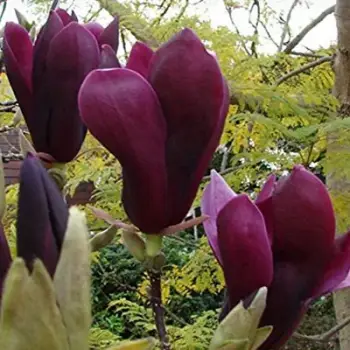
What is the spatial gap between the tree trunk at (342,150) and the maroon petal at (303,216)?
2.68 feet

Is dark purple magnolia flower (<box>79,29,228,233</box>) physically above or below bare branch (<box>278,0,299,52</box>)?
above

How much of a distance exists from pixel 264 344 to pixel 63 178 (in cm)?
13

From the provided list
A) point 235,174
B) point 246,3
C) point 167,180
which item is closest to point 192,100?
point 167,180

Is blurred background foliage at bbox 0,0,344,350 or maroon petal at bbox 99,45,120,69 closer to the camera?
maroon petal at bbox 99,45,120,69

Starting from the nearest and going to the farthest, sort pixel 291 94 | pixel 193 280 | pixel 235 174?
pixel 291 94 < pixel 235 174 < pixel 193 280

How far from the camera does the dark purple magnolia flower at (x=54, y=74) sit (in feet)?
1.21

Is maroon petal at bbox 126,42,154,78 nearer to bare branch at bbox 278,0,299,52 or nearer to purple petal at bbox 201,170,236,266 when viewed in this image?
purple petal at bbox 201,170,236,266

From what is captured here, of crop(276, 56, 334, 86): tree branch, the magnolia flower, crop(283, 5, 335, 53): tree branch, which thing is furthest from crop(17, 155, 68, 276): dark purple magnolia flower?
crop(283, 5, 335, 53): tree branch

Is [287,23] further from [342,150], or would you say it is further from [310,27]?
[342,150]

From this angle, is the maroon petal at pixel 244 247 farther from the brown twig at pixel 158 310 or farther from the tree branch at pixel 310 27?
the tree branch at pixel 310 27

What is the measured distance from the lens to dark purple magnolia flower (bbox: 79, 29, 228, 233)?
1.04 ft

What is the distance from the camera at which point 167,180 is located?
35cm

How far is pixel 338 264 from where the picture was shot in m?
0.34

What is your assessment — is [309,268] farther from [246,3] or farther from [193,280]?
[246,3]
